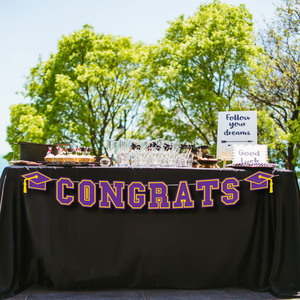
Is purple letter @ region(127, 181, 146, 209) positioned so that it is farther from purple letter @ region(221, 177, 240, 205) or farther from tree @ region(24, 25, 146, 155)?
tree @ region(24, 25, 146, 155)

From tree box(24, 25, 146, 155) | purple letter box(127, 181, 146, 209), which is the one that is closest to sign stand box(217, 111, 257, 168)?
purple letter box(127, 181, 146, 209)

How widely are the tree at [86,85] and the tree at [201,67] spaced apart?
2.41m

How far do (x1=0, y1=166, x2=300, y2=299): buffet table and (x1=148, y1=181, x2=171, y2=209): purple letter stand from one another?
0.04ft

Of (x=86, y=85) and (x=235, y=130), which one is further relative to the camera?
(x=86, y=85)

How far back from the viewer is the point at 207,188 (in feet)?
11.8

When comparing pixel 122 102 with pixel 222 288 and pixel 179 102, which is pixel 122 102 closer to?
pixel 179 102

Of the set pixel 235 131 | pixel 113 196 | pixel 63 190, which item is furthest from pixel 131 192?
pixel 235 131

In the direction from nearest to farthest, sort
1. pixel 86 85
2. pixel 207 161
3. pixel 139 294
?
pixel 139 294 → pixel 207 161 → pixel 86 85

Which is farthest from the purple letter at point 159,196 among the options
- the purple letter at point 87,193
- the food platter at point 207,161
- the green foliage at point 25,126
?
the green foliage at point 25,126

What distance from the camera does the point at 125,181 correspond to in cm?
361

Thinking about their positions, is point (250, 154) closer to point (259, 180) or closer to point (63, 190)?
point (259, 180)

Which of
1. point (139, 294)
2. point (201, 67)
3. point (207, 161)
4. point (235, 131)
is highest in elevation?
point (201, 67)

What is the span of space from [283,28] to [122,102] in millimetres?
11306

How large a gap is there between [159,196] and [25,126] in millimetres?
16885
